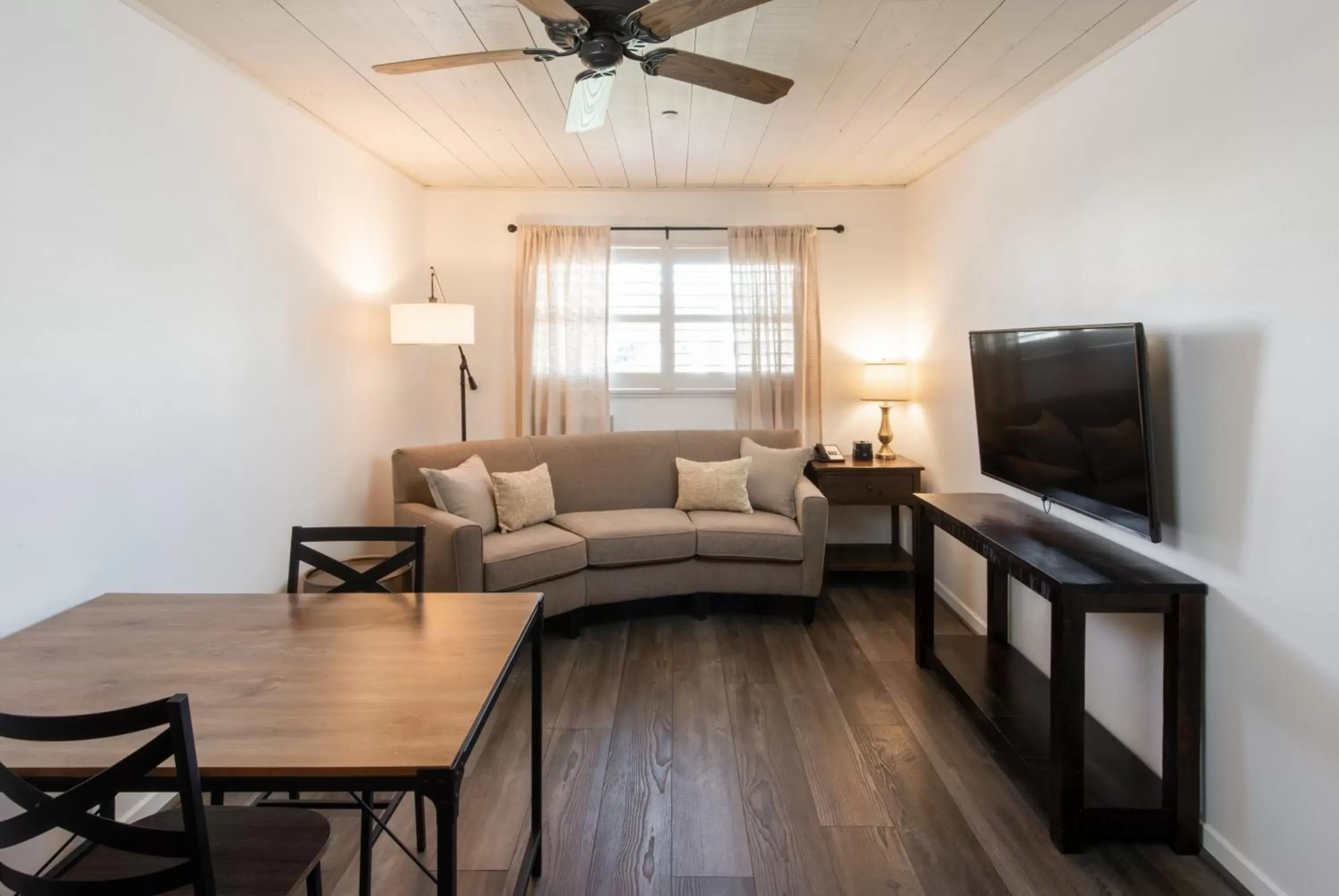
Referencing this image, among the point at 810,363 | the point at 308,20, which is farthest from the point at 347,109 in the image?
the point at 810,363

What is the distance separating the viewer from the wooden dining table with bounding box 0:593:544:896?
108 cm

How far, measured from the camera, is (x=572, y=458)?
4.04 meters

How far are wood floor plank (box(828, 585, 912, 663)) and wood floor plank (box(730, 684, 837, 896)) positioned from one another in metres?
0.67

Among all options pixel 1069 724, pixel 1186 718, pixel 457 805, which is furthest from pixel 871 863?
pixel 457 805

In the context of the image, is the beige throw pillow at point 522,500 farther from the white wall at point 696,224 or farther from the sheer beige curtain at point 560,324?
the white wall at point 696,224

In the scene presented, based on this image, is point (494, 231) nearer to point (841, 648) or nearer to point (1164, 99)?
point (841, 648)

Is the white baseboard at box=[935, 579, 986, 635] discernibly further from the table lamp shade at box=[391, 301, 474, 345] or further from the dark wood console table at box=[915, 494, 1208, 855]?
the table lamp shade at box=[391, 301, 474, 345]

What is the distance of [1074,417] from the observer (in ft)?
7.34

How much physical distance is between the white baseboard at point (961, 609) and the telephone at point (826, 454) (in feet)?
3.05

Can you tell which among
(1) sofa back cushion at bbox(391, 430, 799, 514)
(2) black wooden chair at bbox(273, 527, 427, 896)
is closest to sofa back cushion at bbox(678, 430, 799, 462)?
(1) sofa back cushion at bbox(391, 430, 799, 514)

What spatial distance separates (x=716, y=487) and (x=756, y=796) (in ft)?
6.30

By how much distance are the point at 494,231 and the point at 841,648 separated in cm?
324

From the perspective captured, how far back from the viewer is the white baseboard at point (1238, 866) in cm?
171

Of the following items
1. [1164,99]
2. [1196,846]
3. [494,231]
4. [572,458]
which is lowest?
[1196,846]
